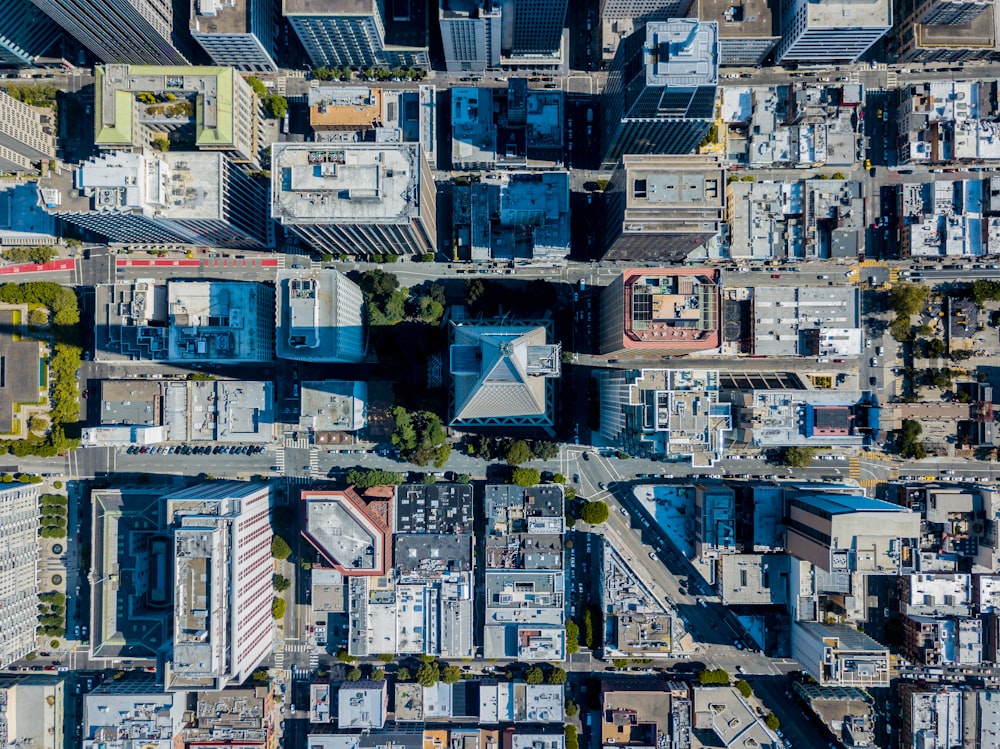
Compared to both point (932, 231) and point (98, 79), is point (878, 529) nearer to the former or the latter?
point (932, 231)

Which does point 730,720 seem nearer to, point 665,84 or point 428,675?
point 428,675

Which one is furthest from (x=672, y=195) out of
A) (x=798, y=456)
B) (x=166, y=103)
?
(x=166, y=103)

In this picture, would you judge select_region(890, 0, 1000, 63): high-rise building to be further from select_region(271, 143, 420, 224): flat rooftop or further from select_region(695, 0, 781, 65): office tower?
select_region(271, 143, 420, 224): flat rooftop

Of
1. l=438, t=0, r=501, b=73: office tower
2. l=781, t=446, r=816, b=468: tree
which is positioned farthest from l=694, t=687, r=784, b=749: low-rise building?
l=438, t=0, r=501, b=73: office tower

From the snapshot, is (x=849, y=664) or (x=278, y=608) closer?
(x=849, y=664)

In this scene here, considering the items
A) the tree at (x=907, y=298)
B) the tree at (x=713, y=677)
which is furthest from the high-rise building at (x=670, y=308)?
the tree at (x=713, y=677)
